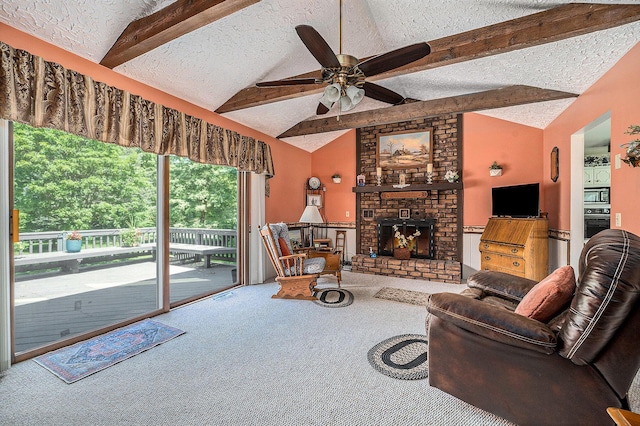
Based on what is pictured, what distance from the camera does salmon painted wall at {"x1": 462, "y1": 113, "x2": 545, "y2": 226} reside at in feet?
14.7

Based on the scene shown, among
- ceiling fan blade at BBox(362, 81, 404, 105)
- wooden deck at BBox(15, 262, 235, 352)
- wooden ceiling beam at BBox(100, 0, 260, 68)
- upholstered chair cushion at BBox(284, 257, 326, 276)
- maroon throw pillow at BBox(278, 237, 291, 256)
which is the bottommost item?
wooden deck at BBox(15, 262, 235, 352)

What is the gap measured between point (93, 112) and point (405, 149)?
15.3ft

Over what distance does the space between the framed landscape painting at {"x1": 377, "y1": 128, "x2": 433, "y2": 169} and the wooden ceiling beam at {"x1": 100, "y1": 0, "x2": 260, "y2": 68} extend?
161 inches

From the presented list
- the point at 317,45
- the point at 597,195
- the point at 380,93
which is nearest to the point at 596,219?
the point at 597,195

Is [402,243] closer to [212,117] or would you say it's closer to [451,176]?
[451,176]

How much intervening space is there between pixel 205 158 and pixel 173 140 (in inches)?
18.2

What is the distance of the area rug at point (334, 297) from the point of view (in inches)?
141

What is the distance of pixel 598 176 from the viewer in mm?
4809

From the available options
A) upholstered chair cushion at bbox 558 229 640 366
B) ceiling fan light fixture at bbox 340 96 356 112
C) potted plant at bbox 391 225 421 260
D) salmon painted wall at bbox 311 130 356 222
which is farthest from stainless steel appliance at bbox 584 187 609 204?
ceiling fan light fixture at bbox 340 96 356 112

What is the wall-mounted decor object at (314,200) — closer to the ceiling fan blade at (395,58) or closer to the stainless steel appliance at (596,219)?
the ceiling fan blade at (395,58)

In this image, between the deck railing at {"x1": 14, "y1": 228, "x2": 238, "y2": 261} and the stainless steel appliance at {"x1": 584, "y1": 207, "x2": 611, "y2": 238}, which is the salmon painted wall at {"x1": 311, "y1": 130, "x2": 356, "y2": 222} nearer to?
the deck railing at {"x1": 14, "y1": 228, "x2": 238, "y2": 261}

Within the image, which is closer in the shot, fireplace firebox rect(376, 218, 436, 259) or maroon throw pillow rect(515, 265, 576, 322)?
maroon throw pillow rect(515, 265, 576, 322)

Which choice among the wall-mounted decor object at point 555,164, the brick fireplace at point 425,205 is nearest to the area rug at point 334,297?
the brick fireplace at point 425,205

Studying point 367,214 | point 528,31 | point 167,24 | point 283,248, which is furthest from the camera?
point 367,214
